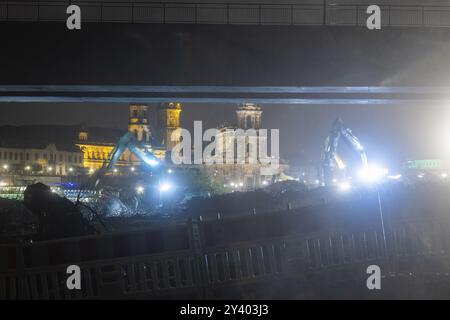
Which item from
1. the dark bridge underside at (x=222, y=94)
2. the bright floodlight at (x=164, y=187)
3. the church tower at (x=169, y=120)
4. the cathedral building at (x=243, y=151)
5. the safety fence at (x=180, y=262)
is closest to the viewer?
the safety fence at (x=180, y=262)

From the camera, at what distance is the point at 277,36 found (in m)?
21.1

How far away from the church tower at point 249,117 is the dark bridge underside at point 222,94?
123711 mm

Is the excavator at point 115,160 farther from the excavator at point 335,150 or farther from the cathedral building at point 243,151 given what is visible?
the cathedral building at point 243,151

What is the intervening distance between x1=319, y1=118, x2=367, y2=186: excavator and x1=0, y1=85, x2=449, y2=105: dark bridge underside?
981 inches

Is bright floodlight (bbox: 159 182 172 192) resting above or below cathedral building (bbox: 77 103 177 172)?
below

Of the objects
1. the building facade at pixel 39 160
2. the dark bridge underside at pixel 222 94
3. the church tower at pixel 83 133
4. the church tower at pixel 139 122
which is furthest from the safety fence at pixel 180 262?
the church tower at pixel 83 133

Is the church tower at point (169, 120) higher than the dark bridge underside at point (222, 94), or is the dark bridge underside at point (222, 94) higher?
the church tower at point (169, 120)

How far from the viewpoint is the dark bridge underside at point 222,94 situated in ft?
70.7

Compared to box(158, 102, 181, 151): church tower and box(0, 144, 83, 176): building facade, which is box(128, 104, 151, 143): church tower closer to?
box(158, 102, 181, 151): church tower

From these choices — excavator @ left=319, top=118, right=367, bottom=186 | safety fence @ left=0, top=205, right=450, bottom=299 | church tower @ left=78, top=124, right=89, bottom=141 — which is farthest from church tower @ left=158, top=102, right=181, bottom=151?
safety fence @ left=0, top=205, right=450, bottom=299

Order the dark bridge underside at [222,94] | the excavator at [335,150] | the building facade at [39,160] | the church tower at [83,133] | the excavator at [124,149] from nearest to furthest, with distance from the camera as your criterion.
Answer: the dark bridge underside at [222,94] → the excavator at [335,150] → the excavator at [124,149] → the building facade at [39,160] → the church tower at [83,133]

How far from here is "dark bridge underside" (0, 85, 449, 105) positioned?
2156 centimetres
